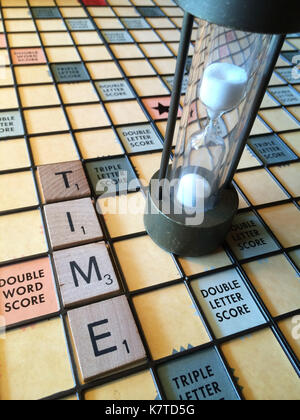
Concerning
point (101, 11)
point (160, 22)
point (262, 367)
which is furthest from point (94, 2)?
point (262, 367)

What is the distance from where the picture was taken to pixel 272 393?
0.64 meters

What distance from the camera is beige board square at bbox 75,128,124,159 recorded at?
102 cm

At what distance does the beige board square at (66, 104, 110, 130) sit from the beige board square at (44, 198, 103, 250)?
1.12 ft

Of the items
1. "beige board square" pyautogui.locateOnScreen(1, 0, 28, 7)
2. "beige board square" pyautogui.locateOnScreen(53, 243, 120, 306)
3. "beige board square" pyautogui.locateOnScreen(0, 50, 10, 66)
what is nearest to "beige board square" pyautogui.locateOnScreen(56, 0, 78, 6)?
"beige board square" pyautogui.locateOnScreen(1, 0, 28, 7)

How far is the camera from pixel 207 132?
698 mm

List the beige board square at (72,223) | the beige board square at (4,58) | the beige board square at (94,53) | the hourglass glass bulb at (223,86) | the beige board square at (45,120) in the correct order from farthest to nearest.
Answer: the beige board square at (94,53)
the beige board square at (4,58)
the beige board square at (45,120)
the beige board square at (72,223)
the hourglass glass bulb at (223,86)

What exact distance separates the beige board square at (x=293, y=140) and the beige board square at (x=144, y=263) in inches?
25.9

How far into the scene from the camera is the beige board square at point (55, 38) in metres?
1.41

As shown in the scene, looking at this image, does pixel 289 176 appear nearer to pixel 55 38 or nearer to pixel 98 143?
pixel 98 143

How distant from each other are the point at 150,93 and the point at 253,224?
0.66 metres

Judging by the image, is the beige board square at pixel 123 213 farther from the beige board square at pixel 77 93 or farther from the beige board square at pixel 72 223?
the beige board square at pixel 77 93

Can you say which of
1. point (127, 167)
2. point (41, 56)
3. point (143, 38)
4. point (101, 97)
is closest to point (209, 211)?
point (127, 167)

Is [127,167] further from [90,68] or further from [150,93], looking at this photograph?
[90,68]

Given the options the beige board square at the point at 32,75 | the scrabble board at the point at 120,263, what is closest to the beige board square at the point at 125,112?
the scrabble board at the point at 120,263
